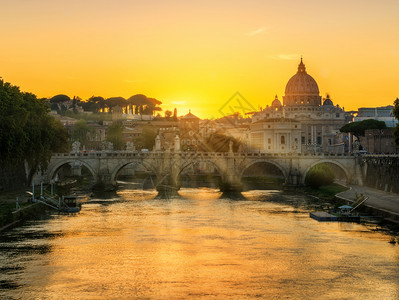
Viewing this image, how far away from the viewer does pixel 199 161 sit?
91812 mm

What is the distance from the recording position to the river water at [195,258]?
3131 cm

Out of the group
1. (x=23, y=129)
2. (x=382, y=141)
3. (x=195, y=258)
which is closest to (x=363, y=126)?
(x=382, y=141)

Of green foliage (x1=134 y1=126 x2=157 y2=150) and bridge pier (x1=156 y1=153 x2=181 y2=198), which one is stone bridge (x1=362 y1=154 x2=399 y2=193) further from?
green foliage (x1=134 y1=126 x2=157 y2=150)

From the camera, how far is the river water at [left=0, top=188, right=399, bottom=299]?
31.3m

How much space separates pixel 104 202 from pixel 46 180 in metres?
18.9

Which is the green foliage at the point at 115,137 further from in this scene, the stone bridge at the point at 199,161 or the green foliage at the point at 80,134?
the stone bridge at the point at 199,161

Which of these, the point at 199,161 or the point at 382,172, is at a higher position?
the point at 199,161

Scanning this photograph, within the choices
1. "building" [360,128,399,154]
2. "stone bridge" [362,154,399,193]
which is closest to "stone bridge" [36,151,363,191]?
"stone bridge" [362,154,399,193]

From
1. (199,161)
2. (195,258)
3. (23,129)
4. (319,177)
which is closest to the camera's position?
(195,258)

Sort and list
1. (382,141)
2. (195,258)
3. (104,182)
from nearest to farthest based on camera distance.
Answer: (195,258) → (104,182) → (382,141)

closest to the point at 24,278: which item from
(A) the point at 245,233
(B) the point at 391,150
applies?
(A) the point at 245,233

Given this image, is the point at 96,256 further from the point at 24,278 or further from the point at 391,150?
the point at 391,150

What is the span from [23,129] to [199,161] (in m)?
31.8

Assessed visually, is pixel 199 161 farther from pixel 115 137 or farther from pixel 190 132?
pixel 190 132
